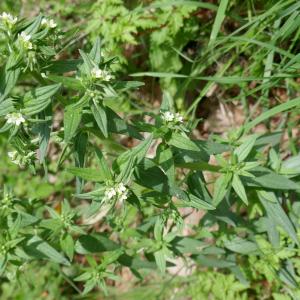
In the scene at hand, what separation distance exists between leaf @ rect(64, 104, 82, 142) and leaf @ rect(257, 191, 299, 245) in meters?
1.69

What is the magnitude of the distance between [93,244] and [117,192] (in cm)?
113

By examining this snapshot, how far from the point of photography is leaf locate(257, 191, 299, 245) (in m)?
3.45

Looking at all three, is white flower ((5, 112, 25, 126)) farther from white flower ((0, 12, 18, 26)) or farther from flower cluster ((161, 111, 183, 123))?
flower cluster ((161, 111, 183, 123))

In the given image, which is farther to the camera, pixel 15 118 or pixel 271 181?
pixel 271 181

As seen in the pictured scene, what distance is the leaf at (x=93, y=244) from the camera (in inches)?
139

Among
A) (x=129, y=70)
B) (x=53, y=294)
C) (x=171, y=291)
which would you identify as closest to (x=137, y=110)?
(x=129, y=70)

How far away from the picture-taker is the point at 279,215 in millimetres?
3490

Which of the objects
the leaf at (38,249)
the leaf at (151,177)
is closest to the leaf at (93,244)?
the leaf at (38,249)

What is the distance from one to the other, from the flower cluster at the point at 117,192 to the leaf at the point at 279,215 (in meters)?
1.35

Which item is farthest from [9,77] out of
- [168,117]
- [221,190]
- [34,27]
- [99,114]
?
[221,190]

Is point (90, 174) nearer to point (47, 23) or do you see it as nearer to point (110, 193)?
point (110, 193)

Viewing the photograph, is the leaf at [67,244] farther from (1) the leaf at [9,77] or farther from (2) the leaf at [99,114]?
(1) the leaf at [9,77]

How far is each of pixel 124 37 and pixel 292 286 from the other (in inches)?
117

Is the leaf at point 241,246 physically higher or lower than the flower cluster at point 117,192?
lower
